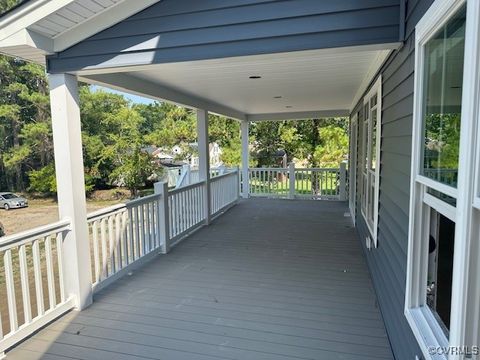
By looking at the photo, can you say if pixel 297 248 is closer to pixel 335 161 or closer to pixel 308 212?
pixel 308 212

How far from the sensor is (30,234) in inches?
105

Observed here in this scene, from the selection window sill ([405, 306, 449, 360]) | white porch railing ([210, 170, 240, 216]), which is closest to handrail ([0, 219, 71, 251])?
window sill ([405, 306, 449, 360])

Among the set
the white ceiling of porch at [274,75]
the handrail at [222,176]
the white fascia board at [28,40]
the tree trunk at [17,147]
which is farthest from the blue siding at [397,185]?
the tree trunk at [17,147]

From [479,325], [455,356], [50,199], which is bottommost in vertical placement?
[50,199]

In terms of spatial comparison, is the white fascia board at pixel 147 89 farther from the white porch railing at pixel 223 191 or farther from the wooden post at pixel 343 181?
the wooden post at pixel 343 181

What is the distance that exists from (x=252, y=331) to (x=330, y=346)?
0.62 m

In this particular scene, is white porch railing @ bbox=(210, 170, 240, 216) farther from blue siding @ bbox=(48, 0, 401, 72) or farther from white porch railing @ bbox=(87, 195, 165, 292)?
blue siding @ bbox=(48, 0, 401, 72)

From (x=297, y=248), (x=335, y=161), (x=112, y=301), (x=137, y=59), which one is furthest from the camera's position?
(x=335, y=161)

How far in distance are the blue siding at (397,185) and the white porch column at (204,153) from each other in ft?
12.0

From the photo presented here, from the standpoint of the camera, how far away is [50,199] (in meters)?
18.3

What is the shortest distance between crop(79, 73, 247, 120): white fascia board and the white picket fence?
1289 mm

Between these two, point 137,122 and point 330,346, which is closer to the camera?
point 330,346

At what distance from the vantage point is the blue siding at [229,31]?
2312 mm

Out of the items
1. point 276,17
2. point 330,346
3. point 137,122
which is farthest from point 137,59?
point 137,122
